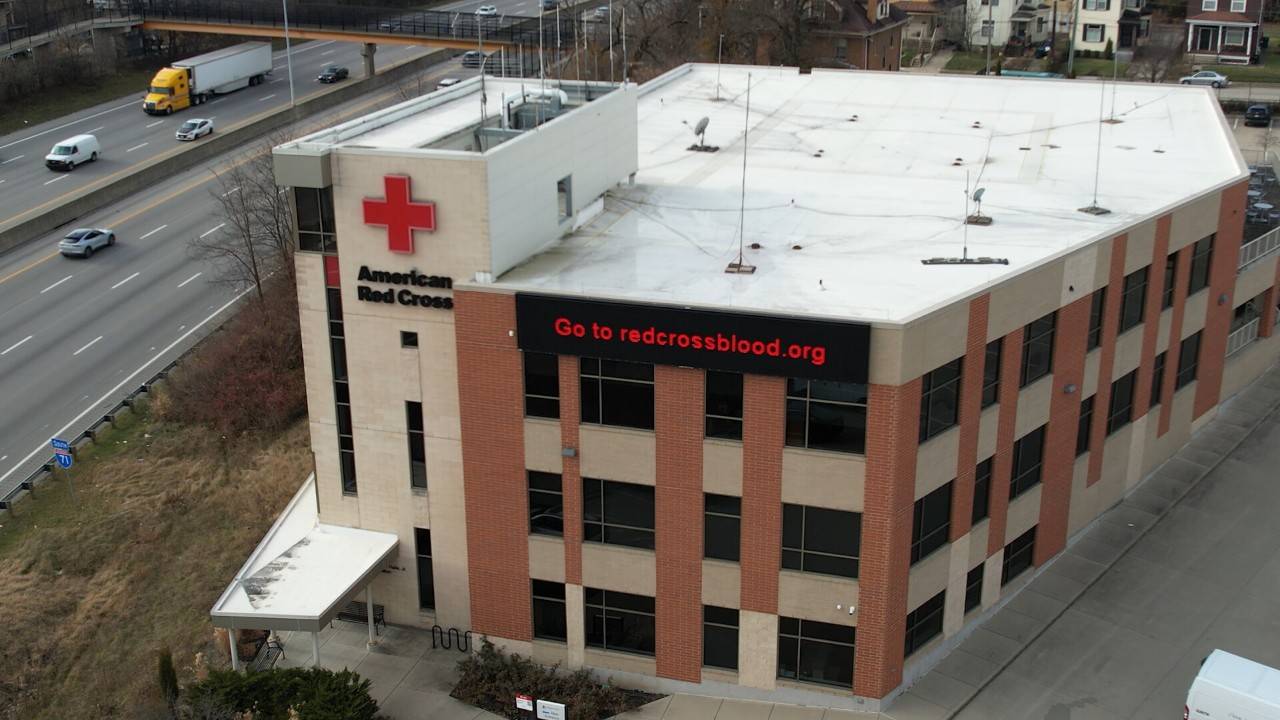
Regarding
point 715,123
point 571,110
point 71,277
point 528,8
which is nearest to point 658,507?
point 571,110

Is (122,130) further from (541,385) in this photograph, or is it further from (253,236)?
(541,385)

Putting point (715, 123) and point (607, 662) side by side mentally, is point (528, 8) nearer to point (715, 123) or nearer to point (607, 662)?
point (715, 123)

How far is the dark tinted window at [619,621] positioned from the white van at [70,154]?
202 ft

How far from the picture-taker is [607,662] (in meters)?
41.0

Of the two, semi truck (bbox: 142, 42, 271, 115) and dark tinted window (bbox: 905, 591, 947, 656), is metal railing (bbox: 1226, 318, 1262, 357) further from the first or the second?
semi truck (bbox: 142, 42, 271, 115)

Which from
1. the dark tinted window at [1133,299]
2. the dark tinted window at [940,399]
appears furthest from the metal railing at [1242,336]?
the dark tinted window at [940,399]

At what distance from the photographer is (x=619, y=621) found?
40.8m

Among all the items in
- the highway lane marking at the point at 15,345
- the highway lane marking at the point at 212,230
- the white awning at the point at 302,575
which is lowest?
the highway lane marking at the point at 15,345

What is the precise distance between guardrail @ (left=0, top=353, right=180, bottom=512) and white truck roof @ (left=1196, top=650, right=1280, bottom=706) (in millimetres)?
42125

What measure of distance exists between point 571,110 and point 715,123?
54.7ft

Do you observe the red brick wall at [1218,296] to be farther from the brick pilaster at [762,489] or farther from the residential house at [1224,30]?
the residential house at [1224,30]

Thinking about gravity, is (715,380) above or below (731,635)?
above

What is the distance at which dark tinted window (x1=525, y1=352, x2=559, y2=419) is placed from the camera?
38750 millimetres

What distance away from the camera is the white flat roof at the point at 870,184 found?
39.6 meters
